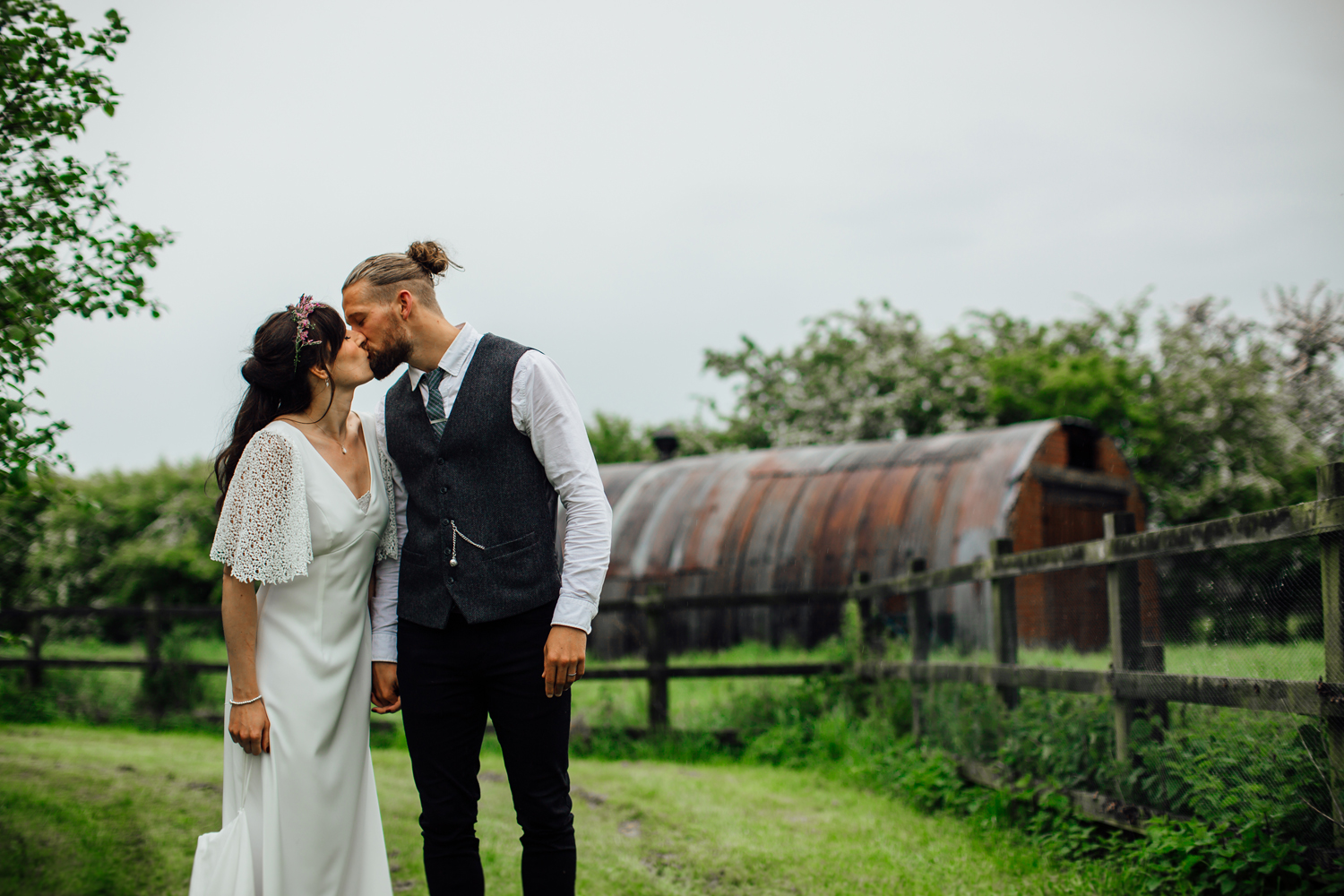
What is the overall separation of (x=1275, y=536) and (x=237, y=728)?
9.19 ft

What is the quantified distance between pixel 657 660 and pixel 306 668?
4701mm

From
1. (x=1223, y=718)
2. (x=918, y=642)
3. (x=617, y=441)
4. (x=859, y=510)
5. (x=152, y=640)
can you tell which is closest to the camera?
(x=1223, y=718)

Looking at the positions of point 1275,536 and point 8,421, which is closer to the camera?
point 1275,536

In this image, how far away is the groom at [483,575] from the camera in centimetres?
241

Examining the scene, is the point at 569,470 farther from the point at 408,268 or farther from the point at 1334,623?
the point at 1334,623

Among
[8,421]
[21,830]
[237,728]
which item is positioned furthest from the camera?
[21,830]

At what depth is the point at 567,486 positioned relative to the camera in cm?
247

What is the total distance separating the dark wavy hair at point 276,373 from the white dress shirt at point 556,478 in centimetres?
23

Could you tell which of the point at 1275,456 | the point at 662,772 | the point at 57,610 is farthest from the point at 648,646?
the point at 1275,456

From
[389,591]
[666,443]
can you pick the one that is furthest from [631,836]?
[666,443]

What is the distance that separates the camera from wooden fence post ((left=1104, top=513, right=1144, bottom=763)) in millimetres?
3488

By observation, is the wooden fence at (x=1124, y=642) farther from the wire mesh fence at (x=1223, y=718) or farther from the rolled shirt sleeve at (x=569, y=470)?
the rolled shirt sleeve at (x=569, y=470)

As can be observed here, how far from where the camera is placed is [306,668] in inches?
96.0

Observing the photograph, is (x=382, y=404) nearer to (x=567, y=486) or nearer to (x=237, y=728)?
(x=567, y=486)
